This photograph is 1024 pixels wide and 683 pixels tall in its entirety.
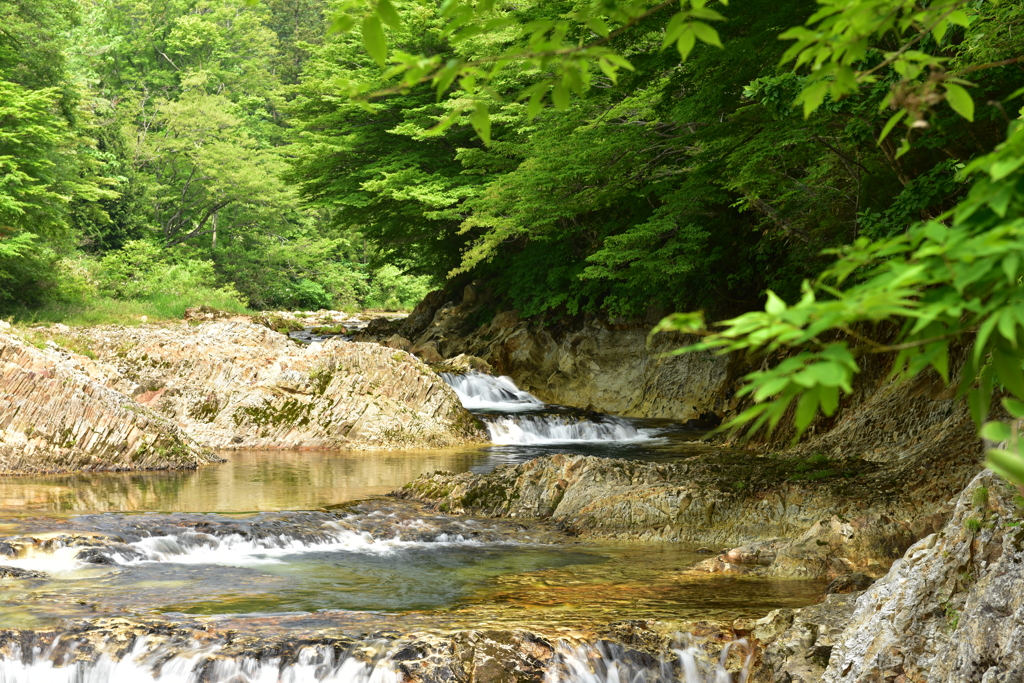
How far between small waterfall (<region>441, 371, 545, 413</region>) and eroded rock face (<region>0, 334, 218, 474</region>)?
24.3ft

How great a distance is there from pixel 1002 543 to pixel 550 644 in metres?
2.25

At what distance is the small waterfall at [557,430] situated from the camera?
15.6 meters

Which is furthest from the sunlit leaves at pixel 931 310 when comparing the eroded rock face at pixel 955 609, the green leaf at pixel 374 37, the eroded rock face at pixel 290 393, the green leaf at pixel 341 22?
the eroded rock face at pixel 290 393

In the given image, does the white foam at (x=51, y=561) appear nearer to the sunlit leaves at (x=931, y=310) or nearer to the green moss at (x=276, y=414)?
the sunlit leaves at (x=931, y=310)

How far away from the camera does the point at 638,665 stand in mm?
4703

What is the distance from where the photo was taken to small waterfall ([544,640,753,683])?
463cm

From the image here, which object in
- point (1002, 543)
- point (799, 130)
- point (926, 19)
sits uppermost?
point (799, 130)

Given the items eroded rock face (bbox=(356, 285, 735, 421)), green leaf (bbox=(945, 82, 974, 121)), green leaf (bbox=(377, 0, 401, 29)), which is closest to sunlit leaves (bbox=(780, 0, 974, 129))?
green leaf (bbox=(945, 82, 974, 121))

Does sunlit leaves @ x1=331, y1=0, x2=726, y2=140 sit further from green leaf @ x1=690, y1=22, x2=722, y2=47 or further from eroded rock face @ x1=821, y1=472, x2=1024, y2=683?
eroded rock face @ x1=821, y1=472, x2=1024, y2=683

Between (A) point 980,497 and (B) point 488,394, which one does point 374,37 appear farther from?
Answer: (B) point 488,394

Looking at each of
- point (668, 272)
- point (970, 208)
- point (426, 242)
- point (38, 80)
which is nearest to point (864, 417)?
point (668, 272)

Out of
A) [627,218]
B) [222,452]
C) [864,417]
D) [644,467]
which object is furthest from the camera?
[627,218]

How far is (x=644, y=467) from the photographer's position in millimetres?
9180

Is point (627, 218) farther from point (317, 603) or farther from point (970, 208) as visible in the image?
point (970, 208)
